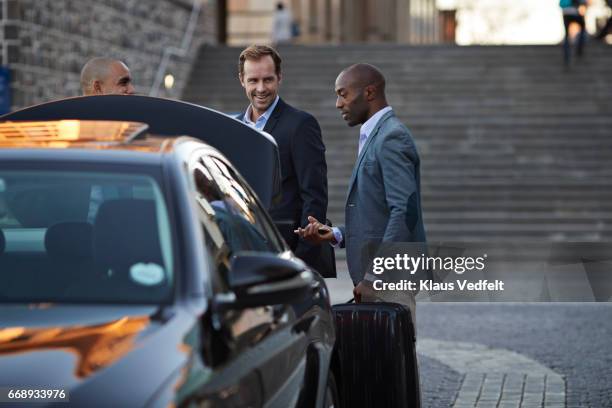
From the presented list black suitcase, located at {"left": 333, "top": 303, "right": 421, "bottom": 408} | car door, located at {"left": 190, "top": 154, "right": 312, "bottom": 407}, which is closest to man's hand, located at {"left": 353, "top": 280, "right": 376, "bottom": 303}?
black suitcase, located at {"left": 333, "top": 303, "right": 421, "bottom": 408}

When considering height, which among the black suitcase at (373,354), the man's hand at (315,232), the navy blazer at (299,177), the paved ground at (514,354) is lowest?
the paved ground at (514,354)

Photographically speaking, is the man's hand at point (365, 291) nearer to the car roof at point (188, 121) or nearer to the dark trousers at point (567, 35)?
the car roof at point (188, 121)

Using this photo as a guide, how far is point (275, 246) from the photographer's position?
5.10m

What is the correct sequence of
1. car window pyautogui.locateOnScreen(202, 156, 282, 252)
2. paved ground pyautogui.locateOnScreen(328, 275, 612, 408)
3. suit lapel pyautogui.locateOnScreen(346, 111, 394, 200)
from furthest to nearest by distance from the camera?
paved ground pyautogui.locateOnScreen(328, 275, 612, 408) < suit lapel pyautogui.locateOnScreen(346, 111, 394, 200) < car window pyautogui.locateOnScreen(202, 156, 282, 252)

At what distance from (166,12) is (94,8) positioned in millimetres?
5882

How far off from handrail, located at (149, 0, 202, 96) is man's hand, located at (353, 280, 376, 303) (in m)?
22.2

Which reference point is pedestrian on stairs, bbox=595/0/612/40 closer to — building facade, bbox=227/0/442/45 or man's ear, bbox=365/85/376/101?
building facade, bbox=227/0/442/45

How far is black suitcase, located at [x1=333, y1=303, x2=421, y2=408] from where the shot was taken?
6172mm

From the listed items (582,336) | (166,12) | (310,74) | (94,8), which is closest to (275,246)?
(582,336)

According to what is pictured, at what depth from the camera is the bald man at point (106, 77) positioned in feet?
25.2

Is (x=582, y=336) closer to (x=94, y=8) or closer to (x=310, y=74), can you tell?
(x=94, y=8)

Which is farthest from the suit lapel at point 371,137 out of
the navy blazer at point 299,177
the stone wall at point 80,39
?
the stone wall at point 80,39

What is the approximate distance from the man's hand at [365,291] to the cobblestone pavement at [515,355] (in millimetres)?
2418

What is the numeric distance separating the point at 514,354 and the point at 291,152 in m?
4.74
